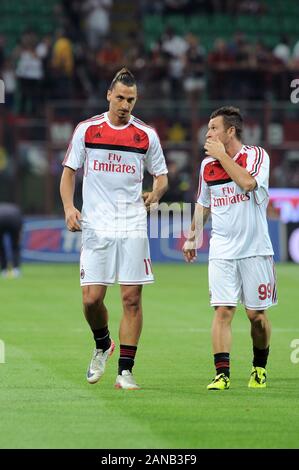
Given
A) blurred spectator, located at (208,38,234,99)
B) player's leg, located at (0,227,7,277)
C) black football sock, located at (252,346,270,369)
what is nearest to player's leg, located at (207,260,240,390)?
black football sock, located at (252,346,270,369)

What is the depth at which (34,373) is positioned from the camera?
→ 1066 cm

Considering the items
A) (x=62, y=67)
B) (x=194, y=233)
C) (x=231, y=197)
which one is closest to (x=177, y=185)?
(x=62, y=67)

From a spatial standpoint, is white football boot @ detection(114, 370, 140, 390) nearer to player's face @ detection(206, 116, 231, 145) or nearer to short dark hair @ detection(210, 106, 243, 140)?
player's face @ detection(206, 116, 231, 145)

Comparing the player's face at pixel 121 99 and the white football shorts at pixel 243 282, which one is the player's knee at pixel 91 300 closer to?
the white football shorts at pixel 243 282

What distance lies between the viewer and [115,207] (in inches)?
394

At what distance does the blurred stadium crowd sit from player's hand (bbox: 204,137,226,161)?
16.6m

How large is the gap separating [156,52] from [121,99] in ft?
67.3

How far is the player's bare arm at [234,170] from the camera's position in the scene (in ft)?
32.0

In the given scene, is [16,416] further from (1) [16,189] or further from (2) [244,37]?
(2) [244,37]

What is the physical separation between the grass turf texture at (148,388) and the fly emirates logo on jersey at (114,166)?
1.76m

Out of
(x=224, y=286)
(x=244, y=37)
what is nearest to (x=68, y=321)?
(x=224, y=286)

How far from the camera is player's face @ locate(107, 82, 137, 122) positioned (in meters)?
9.85

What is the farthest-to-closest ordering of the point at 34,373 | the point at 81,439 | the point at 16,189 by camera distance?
the point at 16,189 → the point at 34,373 → the point at 81,439
